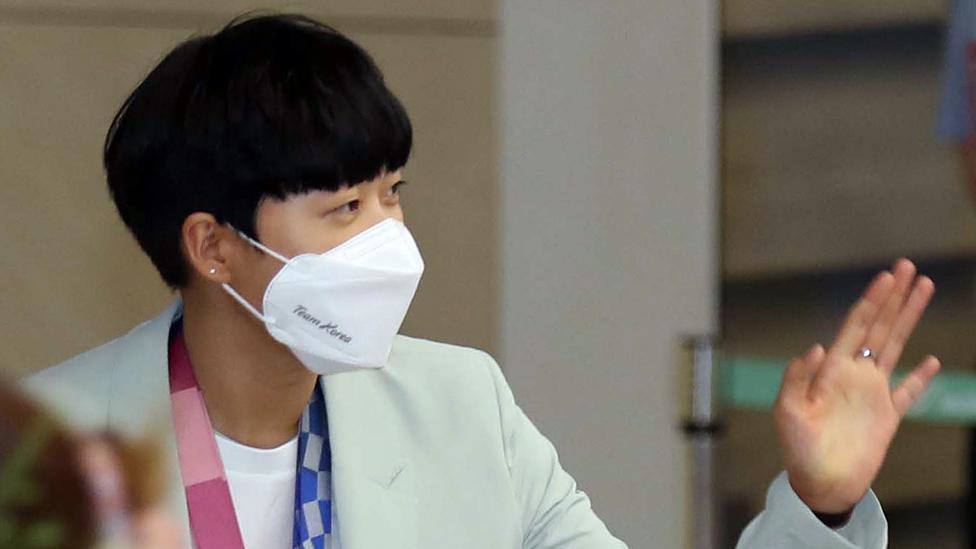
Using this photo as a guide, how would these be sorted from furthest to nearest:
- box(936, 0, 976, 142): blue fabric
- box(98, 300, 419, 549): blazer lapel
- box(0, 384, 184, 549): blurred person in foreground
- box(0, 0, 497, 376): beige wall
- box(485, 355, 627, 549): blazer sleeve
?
1. box(936, 0, 976, 142): blue fabric
2. box(0, 0, 497, 376): beige wall
3. box(485, 355, 627, 549): blazer sleeve
4. box(98, 300, 419, 549): blazer lapel
5. box(0, 384, 184, 549): blurred person in foreground

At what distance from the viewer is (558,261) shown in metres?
3.29

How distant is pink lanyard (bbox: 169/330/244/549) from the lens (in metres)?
1.52

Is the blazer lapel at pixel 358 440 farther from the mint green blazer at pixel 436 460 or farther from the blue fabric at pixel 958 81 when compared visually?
the blue fabric at pixel 958 81

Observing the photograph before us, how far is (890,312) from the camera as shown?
5.24ft

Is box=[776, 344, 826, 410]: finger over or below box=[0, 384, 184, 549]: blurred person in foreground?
below

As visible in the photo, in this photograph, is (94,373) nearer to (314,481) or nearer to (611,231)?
(314,481)

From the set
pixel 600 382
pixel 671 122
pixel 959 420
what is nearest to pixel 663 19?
pixel 671 122

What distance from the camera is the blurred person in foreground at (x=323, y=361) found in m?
1.58

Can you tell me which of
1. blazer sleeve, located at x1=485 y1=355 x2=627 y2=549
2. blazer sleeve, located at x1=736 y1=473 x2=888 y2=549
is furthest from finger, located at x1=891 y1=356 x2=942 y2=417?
blazer sleeve, located at x1=485 y1=355 x2=627 y2=549

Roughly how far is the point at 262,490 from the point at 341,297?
21 cm

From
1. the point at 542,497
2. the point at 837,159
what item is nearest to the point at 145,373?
the point at 542,497

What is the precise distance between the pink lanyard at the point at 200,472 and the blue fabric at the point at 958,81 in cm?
172

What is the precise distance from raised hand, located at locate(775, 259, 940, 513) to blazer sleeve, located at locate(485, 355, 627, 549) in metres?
0.25

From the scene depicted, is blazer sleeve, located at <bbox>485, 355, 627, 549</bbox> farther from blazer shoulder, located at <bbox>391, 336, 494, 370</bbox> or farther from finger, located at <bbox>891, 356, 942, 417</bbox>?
finger, located at <bbox>891, 356, 942, 417</bbox>
